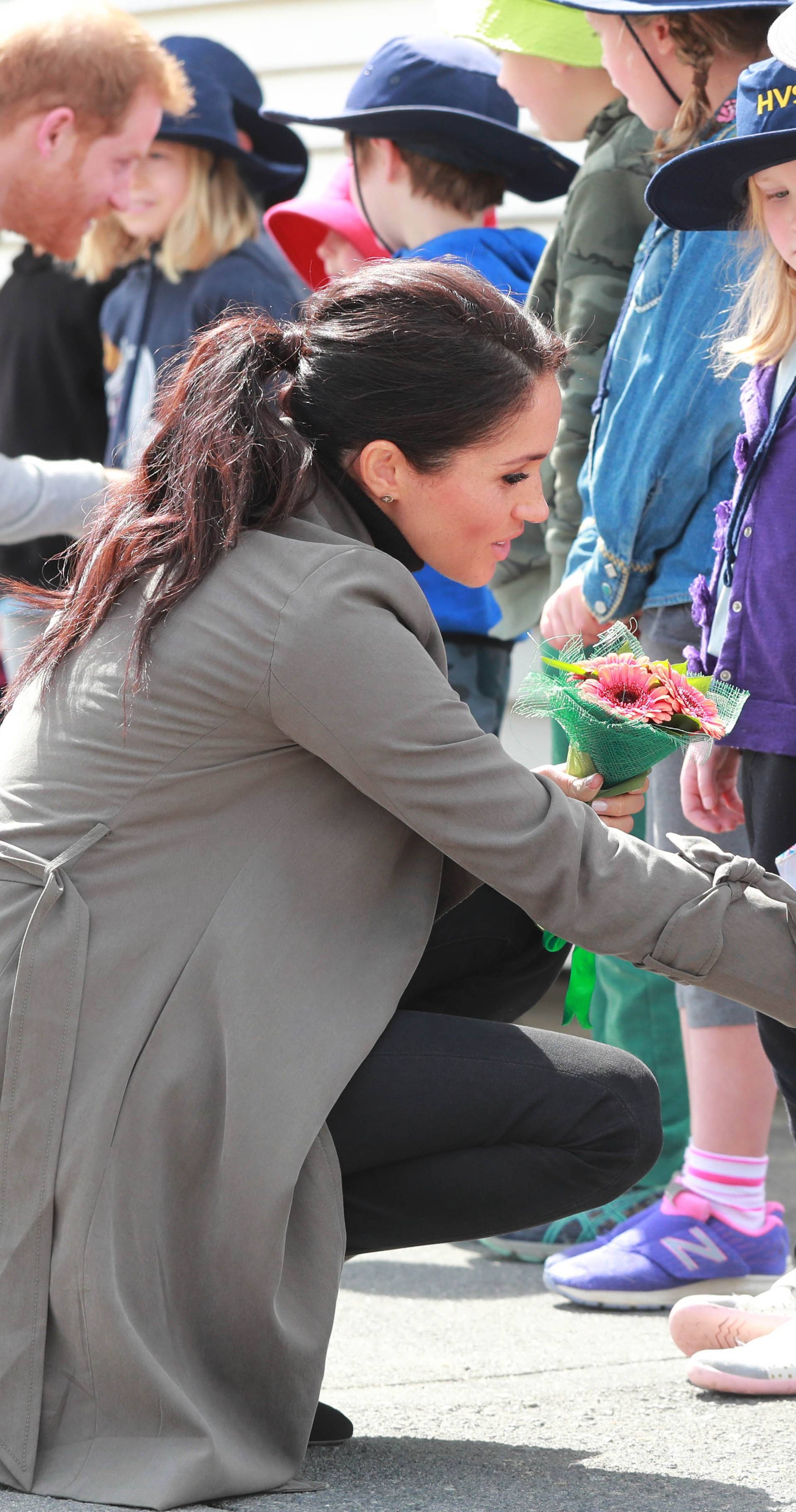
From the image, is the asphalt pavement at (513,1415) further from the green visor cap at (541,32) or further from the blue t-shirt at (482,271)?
the green visor cap at (541,32)

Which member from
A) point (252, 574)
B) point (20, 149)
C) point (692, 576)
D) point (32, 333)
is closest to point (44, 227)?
point (20, 149)

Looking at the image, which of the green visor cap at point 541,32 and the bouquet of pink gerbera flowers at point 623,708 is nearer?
the bouquet of pink gerbera flowers at point 623,708

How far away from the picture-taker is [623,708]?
2309mm

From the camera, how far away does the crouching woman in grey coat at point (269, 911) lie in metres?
2.09

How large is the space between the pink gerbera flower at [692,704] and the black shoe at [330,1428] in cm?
108

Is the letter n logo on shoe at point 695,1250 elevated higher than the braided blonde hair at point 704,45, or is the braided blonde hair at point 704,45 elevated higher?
the braided blonde hair at point 704,45

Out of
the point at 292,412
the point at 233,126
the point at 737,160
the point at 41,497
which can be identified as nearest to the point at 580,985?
the point at 292,412

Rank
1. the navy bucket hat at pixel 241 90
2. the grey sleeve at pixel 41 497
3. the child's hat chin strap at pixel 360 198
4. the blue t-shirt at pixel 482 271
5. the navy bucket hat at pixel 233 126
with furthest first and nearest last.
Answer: the navy bucket hat at pixel 241 90 < the navy bucket hat at pixel 233 126 < the child's hat chin strap at pixel 360 198 < the blue t-shirt at pixel 482 271 < the grey sleeve at pixel 41 497

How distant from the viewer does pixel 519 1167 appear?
234cm

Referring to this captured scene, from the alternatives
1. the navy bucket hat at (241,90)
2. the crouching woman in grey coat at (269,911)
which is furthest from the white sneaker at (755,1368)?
the navy bucket hat at (241,90)

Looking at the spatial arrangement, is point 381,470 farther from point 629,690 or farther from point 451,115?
Answer: point 451,115

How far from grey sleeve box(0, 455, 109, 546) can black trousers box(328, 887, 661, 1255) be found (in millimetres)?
1410

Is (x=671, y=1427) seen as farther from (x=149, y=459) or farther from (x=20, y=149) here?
(x=20, y=149)

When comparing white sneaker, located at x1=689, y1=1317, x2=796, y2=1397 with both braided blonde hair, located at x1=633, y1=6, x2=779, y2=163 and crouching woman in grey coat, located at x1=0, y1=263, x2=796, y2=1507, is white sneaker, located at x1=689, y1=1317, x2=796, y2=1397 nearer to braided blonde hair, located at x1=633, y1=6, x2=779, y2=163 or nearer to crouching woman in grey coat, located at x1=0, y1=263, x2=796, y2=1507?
crouching woman in grey coat, located at x1=0, y1=263, x2=796, y2=1507
